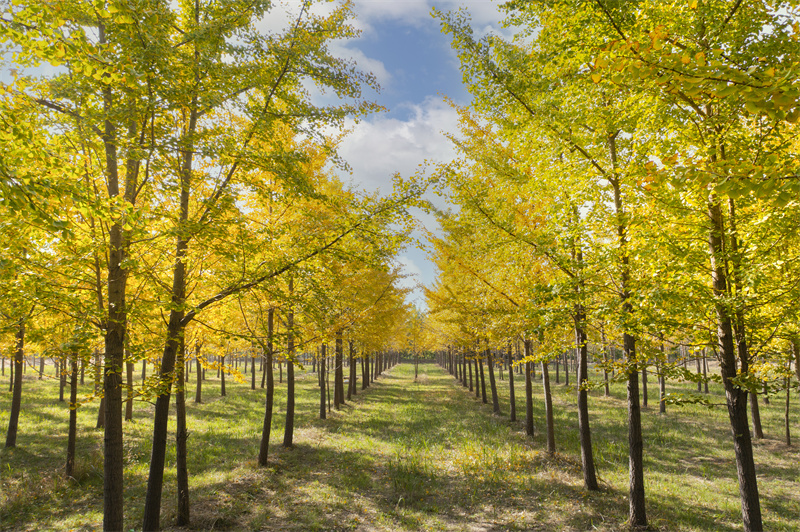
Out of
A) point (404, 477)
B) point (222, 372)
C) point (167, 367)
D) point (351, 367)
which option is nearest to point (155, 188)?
point (167, 367)

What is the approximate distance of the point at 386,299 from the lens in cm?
1647

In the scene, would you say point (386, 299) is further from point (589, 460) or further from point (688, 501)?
point (688, 501)

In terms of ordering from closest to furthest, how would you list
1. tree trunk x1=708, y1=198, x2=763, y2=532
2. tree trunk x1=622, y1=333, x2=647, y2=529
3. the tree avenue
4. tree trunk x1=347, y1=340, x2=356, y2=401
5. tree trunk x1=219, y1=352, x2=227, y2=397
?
the tree avenue, tree trunk x1=708, y1=198, x2=763, y2=532, tree trunk x1=622, y1=333, x2=647, y2=529, tree trunk x1=219, y1=352, x2=227, y2=397, tree trunk x1=347, y1=340, x2=356, y2=401

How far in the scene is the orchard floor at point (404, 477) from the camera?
23.2ft

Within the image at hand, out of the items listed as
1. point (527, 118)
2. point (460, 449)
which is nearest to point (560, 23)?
point (527, 118)

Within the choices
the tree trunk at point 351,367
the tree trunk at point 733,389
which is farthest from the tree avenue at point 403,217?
the tree trunk at point 351,367

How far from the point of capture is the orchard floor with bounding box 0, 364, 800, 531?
A: 23.2 feet

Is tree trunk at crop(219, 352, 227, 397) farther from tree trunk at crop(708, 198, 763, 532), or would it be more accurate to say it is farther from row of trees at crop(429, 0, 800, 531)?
tree trunk at crop(708, 198, 763, 532)

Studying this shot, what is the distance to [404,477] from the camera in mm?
9234


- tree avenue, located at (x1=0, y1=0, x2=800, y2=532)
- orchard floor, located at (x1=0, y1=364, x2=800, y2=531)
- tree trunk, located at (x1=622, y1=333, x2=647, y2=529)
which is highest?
tree avenue, located at (x1=0, y1=0, x2=800, y2=532)

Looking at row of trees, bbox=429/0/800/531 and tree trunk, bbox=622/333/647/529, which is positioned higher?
row of trees, bbox=429/0/800/531

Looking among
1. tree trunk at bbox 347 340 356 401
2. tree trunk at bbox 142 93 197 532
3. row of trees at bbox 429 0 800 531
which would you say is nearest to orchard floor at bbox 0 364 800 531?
tree trunk at bbox 142 93 197 532

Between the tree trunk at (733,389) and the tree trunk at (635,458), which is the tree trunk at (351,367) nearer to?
the tree trunk at (635,458)

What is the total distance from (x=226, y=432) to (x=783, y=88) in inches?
658
